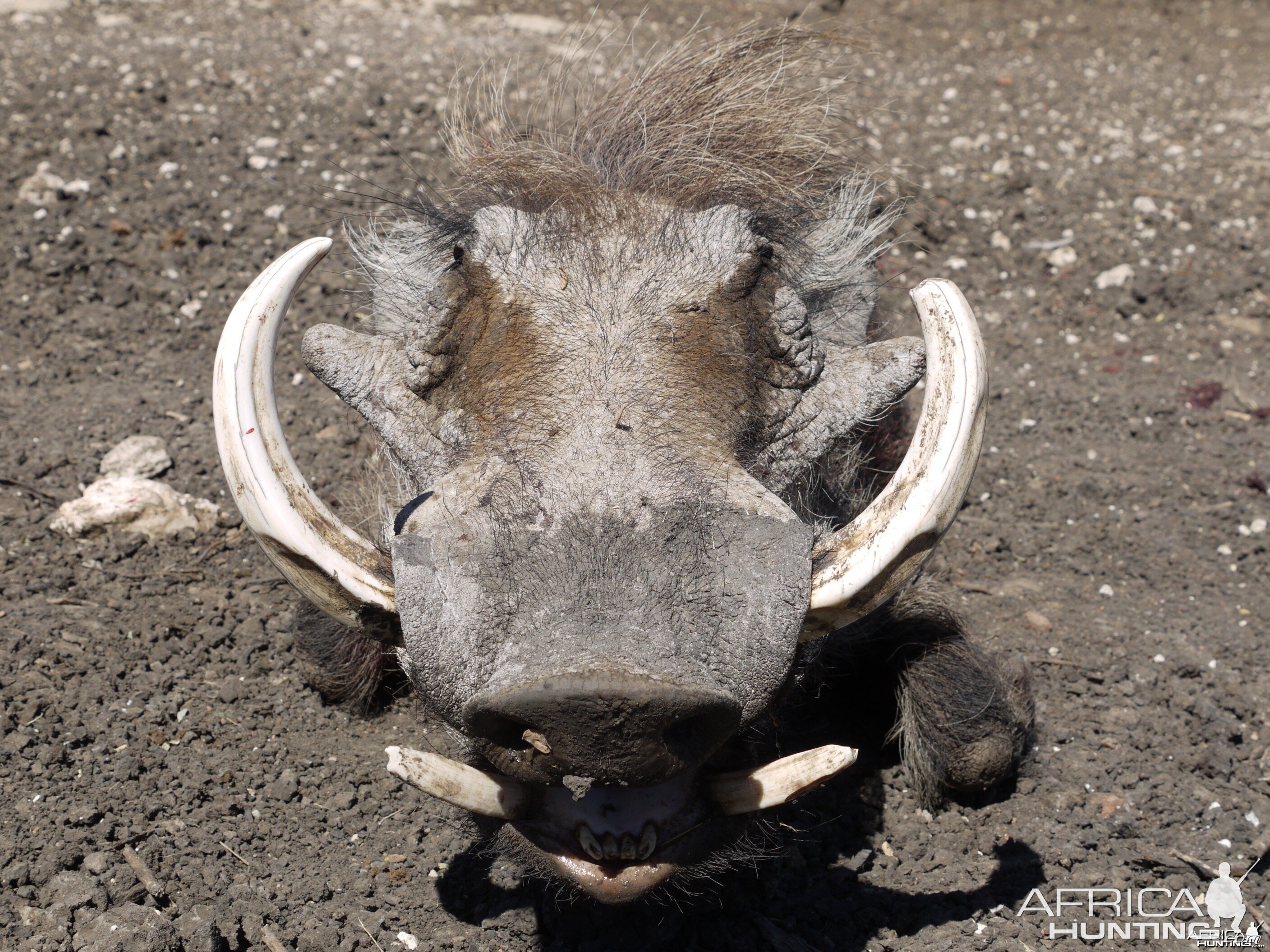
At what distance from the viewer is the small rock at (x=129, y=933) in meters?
2.15

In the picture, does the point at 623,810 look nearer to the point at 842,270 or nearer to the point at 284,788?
the point at 284,788

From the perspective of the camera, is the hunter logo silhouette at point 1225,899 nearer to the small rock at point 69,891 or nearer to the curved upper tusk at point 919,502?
the curved upper tusk at point 919,502

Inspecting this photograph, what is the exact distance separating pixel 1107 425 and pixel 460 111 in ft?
9.06

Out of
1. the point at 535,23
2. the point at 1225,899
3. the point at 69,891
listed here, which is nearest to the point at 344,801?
the point at 69,891

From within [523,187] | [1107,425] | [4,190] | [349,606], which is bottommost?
[4,190]

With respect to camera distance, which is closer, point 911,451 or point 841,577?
point 841,577

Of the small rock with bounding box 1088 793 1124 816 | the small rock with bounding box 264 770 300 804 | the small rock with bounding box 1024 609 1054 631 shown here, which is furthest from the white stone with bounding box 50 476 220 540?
the small rock with bounding box 1088 793 1124 816

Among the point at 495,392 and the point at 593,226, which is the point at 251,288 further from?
the point at 593,226

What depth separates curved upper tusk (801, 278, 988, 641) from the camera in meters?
1.93

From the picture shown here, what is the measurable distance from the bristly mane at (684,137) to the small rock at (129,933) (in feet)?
5.68

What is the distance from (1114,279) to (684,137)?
3.09 metres

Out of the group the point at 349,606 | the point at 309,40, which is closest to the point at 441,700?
the point at 349,606

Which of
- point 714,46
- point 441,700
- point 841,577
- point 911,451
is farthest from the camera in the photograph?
point 714,46

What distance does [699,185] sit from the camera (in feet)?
8.52
